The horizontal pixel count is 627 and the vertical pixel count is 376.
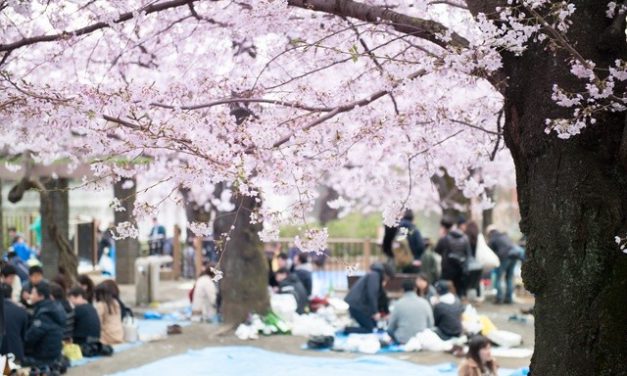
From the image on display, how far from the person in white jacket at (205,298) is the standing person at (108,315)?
7.57 feet

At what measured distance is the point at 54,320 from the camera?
11.0 metres

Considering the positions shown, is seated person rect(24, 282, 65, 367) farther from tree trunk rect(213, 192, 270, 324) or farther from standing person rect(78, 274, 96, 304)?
tree trunk rect(213, 192, 270, 324)

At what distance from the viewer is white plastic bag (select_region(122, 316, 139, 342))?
45.5 feet

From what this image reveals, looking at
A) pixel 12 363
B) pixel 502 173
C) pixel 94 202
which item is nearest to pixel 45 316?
pixel 12 363

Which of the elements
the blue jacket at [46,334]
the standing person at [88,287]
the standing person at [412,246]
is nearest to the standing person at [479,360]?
the blue jacket at [46,334]

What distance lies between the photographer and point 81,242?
21.1 metres

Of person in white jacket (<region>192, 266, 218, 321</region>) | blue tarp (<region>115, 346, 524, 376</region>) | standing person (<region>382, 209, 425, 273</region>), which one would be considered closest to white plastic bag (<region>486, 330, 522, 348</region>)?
blue tarp (<region>115, 346, 524, 376</region>)

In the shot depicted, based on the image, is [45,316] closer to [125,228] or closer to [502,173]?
[125,228]

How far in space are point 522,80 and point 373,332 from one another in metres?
8.66

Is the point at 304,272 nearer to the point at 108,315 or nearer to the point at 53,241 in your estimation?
the point at 108,315

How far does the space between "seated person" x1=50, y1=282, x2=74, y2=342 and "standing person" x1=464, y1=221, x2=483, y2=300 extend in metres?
7.76

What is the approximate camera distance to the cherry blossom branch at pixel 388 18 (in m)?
Result: 6.60

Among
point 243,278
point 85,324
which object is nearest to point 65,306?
point 85,324

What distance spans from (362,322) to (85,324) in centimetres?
428
